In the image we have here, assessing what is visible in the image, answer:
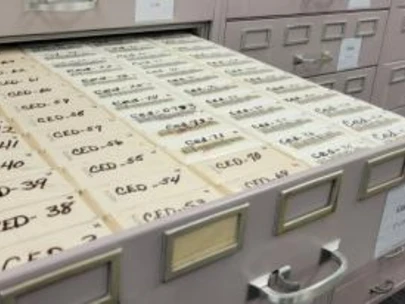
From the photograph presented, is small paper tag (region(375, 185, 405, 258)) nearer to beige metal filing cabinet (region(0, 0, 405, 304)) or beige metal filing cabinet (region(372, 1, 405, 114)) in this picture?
beige metal filing cabinet (region(0, 0, 405, 304))

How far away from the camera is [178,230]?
41 centimetres

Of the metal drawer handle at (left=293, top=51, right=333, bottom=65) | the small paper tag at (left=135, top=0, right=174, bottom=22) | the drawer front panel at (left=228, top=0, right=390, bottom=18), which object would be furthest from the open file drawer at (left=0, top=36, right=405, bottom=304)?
the metal drawer handle at (left=293, top=51, right=333, bottom=65)

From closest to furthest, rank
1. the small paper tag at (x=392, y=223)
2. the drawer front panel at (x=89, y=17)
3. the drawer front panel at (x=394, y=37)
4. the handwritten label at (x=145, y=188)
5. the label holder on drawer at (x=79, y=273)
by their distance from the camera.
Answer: the label holder on drawer at (x=79, y=273)
the handwritten label at (x=145, y=188)
the small paper tag at (x=392, y=223)
the drawer front panel at (x=89, y=17)
the drawer front panel at (x=394, y=37)

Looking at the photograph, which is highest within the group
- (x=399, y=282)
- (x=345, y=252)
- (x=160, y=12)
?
(x=160, y=12)

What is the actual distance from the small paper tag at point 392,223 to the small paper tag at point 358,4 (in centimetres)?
70

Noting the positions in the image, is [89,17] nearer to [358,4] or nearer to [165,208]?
[165,208]

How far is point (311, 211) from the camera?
1.66 feet

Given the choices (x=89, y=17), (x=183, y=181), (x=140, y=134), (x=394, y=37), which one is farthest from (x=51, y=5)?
(x=394, y=37)

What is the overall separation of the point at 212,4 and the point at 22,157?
1.86 feet

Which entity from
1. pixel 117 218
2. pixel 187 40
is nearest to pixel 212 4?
pixel 187 40

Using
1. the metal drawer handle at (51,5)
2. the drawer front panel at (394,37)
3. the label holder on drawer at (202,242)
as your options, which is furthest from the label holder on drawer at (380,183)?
the drawer front panel at (394,37)

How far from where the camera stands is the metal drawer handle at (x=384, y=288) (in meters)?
0.81

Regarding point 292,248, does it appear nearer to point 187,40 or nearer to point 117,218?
point 117,218

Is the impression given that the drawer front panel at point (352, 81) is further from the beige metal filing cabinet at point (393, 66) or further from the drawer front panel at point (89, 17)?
the drawer front panel at point (89, 17)
